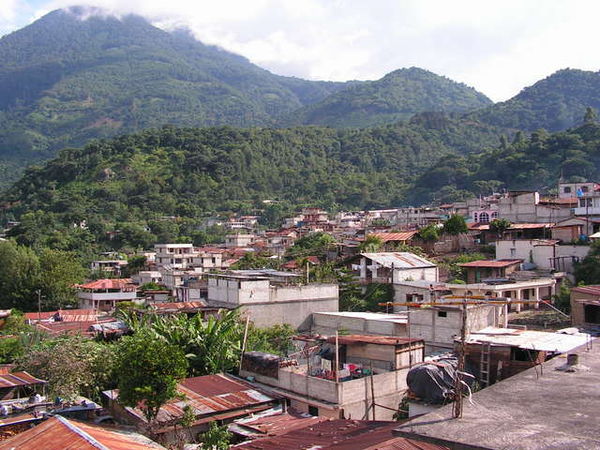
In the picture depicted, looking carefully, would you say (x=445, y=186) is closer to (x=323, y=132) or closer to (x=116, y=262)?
(x=323, y=132)

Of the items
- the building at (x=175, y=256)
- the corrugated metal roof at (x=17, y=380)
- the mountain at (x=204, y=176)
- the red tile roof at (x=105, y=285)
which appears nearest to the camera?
the corrugated metal roof at (x=17, y=380)

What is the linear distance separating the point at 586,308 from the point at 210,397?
10.00 m

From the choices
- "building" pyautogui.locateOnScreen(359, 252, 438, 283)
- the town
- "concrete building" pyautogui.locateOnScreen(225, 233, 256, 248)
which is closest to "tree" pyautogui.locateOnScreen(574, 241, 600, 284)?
the town

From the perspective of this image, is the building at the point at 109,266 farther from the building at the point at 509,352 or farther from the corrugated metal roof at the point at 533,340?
the building at the point at 509,352

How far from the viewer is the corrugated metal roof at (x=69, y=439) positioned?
1009 cm

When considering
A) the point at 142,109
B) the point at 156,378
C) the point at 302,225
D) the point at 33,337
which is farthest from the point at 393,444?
the point at 142,109

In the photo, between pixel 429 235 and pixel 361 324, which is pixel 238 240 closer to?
pixel 429 235

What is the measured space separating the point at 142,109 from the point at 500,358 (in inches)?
7566

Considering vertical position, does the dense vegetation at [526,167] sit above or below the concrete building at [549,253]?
above

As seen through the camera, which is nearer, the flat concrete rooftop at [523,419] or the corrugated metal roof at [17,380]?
the flat concrete rooftop at [523,419]

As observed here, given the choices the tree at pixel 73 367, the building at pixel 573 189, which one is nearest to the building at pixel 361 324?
the tree at pixel 73 367

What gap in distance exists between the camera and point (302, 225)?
63.8 m

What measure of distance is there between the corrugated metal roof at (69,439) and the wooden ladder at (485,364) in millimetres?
6156

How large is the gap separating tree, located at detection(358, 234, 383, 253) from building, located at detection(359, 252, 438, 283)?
373 centimetres
